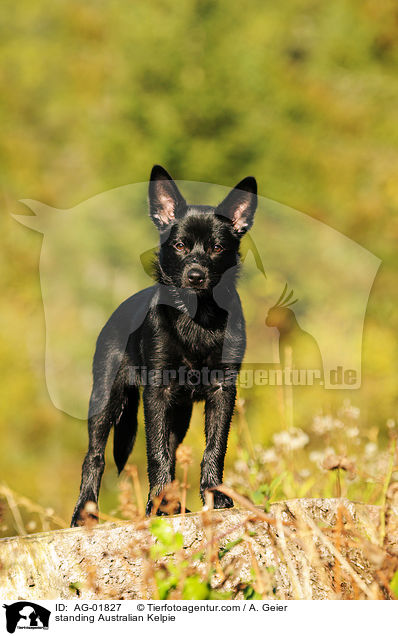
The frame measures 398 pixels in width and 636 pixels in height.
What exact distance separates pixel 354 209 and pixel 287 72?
132 inches

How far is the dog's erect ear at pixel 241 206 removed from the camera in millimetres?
3322

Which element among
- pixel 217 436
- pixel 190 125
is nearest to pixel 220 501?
pixel 217 436

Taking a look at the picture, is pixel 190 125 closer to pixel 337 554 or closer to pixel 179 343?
pixel 179 343

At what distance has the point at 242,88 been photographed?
38.8 ft

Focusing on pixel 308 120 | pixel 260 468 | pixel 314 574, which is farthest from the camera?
pixel 308 120

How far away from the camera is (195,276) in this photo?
126 inches

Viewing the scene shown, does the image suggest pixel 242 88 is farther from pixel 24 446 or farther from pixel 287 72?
pixel 24 446

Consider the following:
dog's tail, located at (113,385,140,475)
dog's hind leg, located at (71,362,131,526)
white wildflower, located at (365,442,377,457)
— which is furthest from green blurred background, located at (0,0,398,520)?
dog's hind leg, located at (71,362,131,526)

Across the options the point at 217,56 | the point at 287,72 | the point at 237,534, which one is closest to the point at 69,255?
the point at 217,56

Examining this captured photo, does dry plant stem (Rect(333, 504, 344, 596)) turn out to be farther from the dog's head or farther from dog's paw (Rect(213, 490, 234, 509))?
the dog's head
